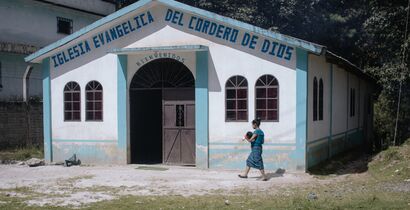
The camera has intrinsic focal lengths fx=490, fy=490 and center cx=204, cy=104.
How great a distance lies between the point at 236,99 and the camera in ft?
45.7

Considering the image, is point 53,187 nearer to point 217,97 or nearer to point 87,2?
point 217,97

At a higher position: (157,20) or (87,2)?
(87,2)

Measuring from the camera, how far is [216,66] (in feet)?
46.3

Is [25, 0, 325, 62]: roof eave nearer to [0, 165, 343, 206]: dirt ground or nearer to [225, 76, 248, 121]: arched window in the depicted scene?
[225, 76, 248, 121]: arched window

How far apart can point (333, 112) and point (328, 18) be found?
10.5 meters

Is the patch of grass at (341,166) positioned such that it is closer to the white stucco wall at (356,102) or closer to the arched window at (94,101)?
the white stucco wall at (356,102)

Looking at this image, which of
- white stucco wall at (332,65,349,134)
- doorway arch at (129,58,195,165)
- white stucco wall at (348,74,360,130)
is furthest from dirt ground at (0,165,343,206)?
white stucco wall at (348,74,360,130)

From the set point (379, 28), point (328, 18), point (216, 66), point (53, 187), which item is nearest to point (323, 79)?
point (216, 66)

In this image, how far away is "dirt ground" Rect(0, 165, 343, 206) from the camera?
34.3 ft

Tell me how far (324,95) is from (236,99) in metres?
3.25

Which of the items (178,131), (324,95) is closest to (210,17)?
(178,131)

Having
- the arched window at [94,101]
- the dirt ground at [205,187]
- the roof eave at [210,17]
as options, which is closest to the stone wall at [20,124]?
the dirt ground at [205,187]

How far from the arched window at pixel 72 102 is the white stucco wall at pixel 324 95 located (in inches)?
287

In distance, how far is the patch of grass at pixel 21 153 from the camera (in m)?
16.9
